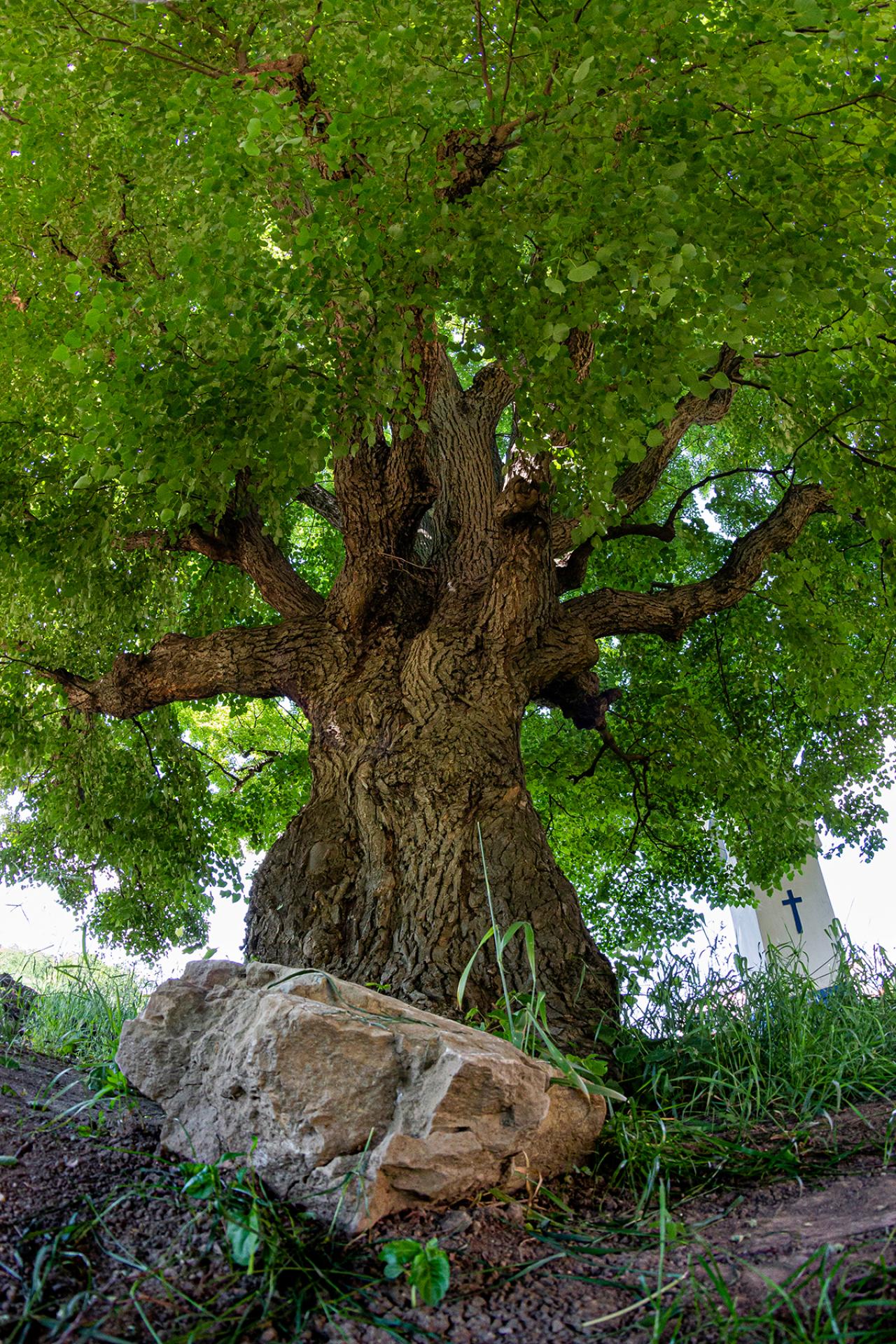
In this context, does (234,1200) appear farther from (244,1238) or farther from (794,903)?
(794,903)

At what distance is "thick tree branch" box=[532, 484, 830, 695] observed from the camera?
17.8 ft

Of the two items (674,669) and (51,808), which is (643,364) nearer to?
(674,669)

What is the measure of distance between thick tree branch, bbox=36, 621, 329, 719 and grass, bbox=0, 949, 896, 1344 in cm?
205

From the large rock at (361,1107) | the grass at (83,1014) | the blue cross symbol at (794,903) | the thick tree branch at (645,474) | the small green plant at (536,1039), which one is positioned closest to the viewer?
the large rock at (361,1107)

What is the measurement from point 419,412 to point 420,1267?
3562 mm

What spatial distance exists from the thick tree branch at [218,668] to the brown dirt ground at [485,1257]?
3.11m

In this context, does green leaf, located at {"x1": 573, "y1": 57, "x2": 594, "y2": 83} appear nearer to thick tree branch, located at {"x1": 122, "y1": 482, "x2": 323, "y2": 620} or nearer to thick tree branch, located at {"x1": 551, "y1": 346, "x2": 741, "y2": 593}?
thick tree branch, located at {"x1": 551, "y1": 346, "x2": 741, "y2": 593}

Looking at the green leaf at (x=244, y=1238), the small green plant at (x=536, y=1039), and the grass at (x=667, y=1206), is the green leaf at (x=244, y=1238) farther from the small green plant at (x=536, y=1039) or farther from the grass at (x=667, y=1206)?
the small green plant at (x=536, y=1039)

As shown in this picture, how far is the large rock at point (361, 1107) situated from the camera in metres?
2.12

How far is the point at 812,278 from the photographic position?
361 centimetres

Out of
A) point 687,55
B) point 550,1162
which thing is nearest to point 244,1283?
point 550,1162

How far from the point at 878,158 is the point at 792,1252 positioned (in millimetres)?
3558

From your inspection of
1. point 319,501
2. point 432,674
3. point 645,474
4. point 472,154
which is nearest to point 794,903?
point 645,474

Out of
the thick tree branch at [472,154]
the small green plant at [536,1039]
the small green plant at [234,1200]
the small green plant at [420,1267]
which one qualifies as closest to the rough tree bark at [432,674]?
the small green plant at [536,1039]
